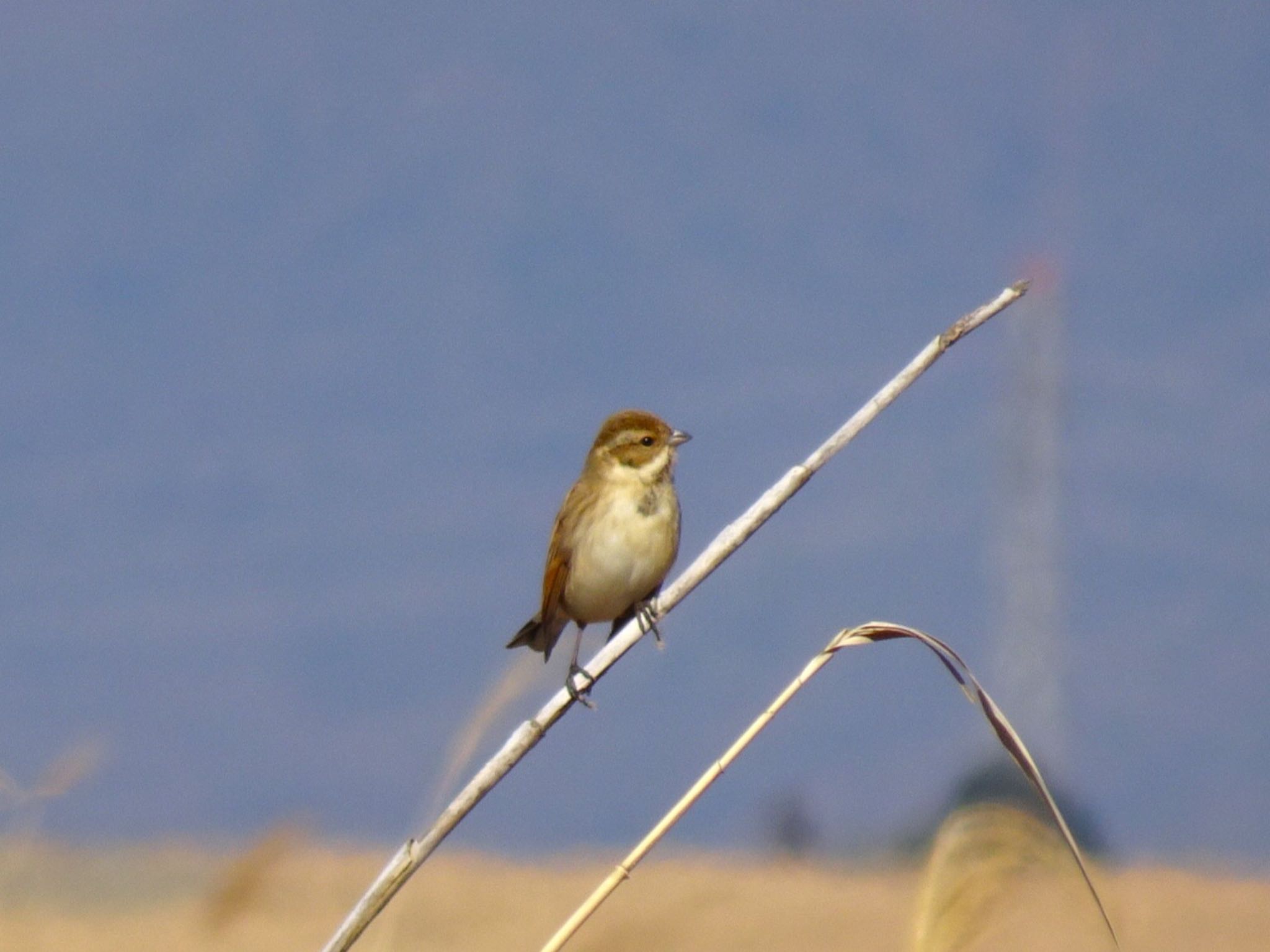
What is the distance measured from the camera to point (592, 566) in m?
5.27

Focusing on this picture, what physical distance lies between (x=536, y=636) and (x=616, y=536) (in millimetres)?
456

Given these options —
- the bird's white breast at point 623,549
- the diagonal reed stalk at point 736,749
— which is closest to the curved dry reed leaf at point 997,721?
the diagonal reed stalk at point 736,749

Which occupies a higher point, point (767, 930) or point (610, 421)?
point (610, 421)

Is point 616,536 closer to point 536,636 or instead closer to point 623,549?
point 623,549

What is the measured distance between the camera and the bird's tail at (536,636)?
5.34m

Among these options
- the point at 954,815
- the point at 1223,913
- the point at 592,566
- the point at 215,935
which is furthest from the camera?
the point at 1223,913

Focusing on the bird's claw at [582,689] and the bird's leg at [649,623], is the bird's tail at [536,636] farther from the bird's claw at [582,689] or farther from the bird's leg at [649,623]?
the bird's claw at [582,689]

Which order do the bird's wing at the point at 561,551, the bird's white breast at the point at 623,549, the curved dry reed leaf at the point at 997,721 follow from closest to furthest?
1. the curved dry reed leaf at the point at 997,721
2. the bird's white breast at the point at 623,549
3. the bird's wing at the point at 561,551

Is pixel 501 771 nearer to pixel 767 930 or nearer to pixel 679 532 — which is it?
pixel 679 532

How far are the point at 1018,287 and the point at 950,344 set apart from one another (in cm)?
14

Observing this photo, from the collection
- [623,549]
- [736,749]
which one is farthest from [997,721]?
[623,549]

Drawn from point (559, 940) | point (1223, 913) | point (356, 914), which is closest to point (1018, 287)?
point (559, 940)

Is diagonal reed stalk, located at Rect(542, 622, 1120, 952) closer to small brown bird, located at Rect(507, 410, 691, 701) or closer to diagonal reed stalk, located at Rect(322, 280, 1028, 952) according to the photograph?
diagonal reed stalk, located at Rect(322, 280, 1028, 952)

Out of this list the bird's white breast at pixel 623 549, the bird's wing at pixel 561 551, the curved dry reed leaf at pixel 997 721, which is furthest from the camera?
the bird's wing at pixel 561 551
